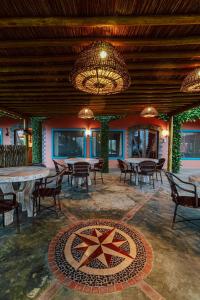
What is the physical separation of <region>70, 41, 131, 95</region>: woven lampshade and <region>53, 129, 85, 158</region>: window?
666cm

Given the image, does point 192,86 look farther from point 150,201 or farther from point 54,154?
point 54,154

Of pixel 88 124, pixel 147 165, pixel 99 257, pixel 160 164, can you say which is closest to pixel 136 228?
pixel 99 257

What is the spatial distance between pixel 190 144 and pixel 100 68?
8673mm

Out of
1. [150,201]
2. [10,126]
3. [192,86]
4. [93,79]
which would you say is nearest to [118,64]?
[93,79]

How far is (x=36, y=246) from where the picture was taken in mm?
2209

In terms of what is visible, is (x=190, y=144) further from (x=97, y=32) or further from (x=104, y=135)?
(x=97, y=32)

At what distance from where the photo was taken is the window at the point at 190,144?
8.88 meters

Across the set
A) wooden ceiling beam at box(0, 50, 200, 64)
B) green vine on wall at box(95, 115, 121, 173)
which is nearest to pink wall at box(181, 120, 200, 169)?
green vine on wall at box(95, 115, 121, 173)

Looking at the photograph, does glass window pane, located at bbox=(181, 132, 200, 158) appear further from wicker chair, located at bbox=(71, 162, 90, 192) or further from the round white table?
the round white table

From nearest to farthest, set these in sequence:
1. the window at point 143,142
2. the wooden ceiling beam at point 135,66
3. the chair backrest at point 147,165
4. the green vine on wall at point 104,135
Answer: the wooden ceiling beam at point 135,66 → the chair backrest at point 147,165 → the green vine on wall at point 104,135 → the window at point 143,142

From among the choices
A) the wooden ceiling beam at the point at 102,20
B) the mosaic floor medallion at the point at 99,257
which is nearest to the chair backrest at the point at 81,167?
the mosaic floor medallion at the point at 99,257

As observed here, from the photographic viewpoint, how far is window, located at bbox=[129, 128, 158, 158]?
862 centimetres

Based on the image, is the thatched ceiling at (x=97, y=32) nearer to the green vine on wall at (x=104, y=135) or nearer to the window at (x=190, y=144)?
the green vine on wall at (x=104, y=135)

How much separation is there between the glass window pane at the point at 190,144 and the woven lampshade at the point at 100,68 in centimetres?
793
